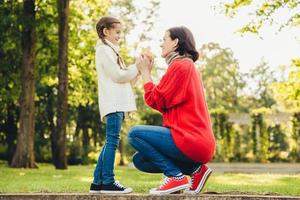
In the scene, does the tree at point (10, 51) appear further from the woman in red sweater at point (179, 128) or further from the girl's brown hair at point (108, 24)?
the woman in red sweater at point (179, 128)

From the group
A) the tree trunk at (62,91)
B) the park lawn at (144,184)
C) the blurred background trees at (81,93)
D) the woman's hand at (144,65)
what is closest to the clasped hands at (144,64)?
the woman's hand at (144,65)

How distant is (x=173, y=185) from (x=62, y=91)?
14640mm

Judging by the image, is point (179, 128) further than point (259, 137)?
No

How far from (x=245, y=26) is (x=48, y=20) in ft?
25.2

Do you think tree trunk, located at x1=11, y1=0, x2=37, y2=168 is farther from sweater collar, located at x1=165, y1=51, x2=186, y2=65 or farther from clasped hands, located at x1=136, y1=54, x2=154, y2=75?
sweater collar, located at x1=165, y1=51, x2=186, y2=65

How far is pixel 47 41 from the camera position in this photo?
24.7 meters

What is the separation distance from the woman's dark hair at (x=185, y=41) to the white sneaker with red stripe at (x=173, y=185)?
1205 millimetres

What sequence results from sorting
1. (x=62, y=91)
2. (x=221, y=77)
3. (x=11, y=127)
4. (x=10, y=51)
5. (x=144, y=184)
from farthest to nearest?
(x=221, y=77), (x=11, y=127), (x=10, y=51), (x=62, y=91), (x=144, y=184)

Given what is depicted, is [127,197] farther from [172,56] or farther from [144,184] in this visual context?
[144,184]

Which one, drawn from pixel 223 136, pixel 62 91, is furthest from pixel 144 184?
pixel 223 136

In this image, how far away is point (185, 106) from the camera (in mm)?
5621

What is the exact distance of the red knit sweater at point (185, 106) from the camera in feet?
18.1

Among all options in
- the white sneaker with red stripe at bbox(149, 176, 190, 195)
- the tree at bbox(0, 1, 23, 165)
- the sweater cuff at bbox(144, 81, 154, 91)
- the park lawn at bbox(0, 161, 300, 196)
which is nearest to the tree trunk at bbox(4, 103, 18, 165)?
the tree at bbox(0, 1, 23, 165)

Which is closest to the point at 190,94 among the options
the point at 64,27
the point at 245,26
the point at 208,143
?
the point at 208,143
